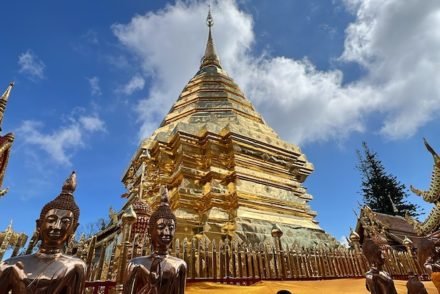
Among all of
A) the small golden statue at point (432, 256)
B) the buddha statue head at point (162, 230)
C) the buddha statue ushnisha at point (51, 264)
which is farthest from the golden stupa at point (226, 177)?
the buddha statue ushnisha at point (51, 264)

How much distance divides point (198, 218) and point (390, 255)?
17.4 feet

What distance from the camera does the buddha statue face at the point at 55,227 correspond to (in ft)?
8.38

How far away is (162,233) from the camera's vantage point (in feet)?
10.3

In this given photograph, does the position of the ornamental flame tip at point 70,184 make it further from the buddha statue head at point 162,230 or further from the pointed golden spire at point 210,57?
the pointed golden spire at point 210,57

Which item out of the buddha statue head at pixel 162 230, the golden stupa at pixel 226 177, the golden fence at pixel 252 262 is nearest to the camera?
the buddha statue head at pixel 162 230

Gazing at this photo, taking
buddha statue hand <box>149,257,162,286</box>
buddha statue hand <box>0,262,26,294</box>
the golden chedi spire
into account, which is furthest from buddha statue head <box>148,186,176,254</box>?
the golden chedi spire

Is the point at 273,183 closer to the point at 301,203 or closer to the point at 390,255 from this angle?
the point at 301,203

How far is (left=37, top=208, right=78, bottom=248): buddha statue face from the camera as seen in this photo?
2.55m

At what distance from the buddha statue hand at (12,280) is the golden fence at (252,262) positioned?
2.17 metres

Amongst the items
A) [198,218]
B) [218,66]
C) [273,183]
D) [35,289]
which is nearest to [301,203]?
[273,183]

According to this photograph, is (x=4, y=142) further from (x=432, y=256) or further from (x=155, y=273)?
(x=432, y=256)

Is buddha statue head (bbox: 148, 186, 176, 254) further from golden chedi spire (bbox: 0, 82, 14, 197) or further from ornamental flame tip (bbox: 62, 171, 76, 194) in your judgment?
golden chedi spire (bbox: 0, 82, 14, 197)

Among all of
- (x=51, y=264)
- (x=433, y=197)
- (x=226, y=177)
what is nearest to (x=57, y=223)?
(x=51, y=264)

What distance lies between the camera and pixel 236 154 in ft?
32.7
